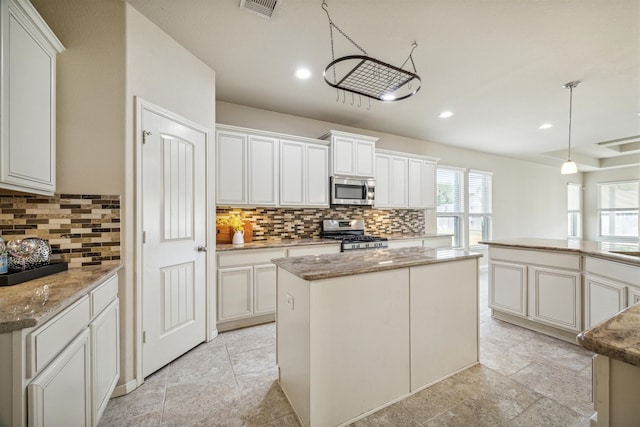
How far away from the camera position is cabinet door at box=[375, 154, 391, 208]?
448cm

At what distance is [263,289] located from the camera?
10.2ft

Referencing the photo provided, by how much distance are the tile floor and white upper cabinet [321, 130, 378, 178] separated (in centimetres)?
258

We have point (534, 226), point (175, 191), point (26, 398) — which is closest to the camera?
point (26, 398)

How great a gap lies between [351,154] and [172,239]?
2727mm

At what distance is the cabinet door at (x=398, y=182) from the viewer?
4645 mm

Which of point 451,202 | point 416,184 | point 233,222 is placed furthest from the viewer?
point 451,202

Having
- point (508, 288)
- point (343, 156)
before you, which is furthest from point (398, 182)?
point (508, 288)

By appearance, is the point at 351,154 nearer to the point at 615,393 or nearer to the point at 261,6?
the point at 261,6

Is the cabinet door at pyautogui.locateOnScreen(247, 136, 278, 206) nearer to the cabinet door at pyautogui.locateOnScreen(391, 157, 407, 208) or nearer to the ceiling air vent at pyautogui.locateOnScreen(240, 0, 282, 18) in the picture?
the ceiling air vent at pyautogui.locateOnScreen(240, 0, 282, 18)

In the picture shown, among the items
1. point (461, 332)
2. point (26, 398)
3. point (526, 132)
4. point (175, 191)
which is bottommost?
point (461, 332)

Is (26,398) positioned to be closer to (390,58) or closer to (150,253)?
(150,253)

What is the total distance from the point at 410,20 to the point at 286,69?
4.16 ft

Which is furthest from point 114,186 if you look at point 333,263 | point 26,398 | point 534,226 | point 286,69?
point 534,226

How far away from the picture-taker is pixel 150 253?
2.12m
